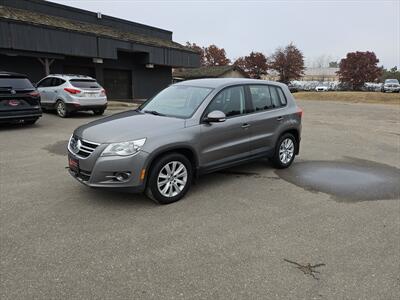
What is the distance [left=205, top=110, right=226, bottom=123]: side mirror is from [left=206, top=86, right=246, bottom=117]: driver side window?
7.1 inches

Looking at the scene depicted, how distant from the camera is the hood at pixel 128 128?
4496 millimetres

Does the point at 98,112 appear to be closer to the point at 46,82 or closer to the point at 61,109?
the point at 61,109

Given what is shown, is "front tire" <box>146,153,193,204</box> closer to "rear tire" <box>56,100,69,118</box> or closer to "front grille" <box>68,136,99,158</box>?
"front grille" <box>68,136,99,158</box>

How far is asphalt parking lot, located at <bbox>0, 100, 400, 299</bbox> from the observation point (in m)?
2.99

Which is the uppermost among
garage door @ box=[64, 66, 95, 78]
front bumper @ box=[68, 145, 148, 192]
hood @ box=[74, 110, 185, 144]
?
garage door @ box=[64, 66, 95, 78]

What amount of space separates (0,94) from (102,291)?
8.72m

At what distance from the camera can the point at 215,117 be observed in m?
4.97

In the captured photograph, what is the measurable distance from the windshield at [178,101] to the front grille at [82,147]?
1.25 m

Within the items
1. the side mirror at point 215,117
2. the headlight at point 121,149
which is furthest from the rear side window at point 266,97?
the headlight at point 121,149

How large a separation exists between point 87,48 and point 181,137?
1732 cm

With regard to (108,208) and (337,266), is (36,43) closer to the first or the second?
(108,208)

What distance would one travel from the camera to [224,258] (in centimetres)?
345

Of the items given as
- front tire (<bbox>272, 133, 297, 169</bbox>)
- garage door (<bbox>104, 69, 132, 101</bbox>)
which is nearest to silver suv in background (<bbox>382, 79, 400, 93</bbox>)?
garage door (<bbox>104, 69, 132, 101</bbox>)

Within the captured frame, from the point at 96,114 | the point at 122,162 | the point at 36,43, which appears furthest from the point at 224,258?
the point at 36,43
